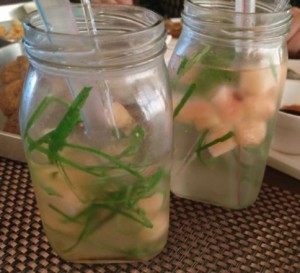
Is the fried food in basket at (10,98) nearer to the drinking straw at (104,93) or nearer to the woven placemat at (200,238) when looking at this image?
the woven placemat at (200,238)

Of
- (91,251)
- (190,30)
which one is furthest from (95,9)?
(91,251)

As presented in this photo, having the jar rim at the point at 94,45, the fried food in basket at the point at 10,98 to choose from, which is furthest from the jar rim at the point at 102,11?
the fried food in basket at the point at 10,98

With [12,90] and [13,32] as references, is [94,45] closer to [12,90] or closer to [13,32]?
[12,90]

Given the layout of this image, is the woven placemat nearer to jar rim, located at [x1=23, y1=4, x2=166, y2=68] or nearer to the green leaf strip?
the green leaf strip

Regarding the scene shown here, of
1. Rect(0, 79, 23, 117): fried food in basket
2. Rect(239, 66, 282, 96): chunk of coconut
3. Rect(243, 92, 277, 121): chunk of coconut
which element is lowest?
Rect(0, 79, 23, 117): fried food in basket

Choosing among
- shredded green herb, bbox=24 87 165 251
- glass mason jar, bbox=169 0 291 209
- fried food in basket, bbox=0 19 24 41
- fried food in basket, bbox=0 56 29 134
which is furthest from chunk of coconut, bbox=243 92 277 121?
fried food in basket, bbox=0 19 24 41

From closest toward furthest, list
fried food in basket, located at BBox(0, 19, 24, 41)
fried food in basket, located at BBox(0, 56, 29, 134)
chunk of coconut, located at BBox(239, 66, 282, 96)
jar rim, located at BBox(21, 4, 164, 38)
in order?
jar rim, located at BBox(21, 4, 164, 38)
chunk of coconut, located at BBox(239, 66, 282, 96)
fried food in basket, located at BBox(0, 56, 29, 134)
fried food in basket, located at BBox(0, 19, 24, 41)

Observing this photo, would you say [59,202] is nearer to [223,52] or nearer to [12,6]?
[223,52]
